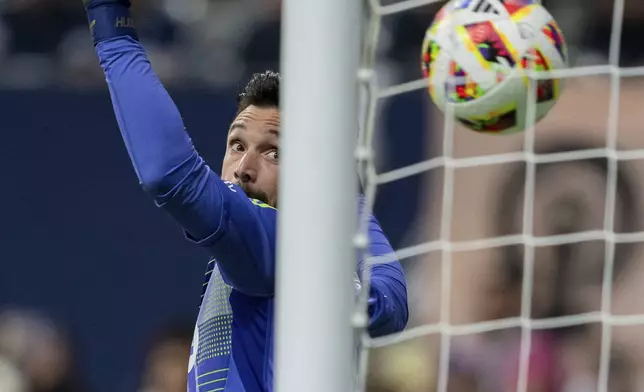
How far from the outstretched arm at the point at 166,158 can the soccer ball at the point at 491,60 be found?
1.77 feet

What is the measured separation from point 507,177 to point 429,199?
39 centimetres

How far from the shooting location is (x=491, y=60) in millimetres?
2389

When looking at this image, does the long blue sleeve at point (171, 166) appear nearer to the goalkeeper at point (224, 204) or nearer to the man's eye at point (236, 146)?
the goalkeeper at point (224, 204)

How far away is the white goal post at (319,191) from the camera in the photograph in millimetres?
1741

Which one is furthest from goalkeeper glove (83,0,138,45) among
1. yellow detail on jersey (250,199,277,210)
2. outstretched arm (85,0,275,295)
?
yellow detail on jersey (250,199,277,210)

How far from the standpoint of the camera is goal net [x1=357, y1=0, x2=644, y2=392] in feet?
13.4

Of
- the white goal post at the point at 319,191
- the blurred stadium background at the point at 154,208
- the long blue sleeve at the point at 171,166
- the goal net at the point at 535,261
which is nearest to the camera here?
the white goal post at the point at 319,191

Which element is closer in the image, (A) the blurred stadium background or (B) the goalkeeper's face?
(B) the goalkeeper's face

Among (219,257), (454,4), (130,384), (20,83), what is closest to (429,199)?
(130,384)

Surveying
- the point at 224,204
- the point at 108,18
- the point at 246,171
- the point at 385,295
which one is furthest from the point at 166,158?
the point at 385,295

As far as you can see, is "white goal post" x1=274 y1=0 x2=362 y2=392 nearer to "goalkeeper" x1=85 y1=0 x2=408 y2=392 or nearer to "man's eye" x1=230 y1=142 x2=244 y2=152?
"goalkeeper" x1=85 y1=0 x2=408 y2=392

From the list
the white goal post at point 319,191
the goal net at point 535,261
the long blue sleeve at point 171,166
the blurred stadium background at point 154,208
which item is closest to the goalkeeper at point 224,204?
the long blue sleeve at point 171,166

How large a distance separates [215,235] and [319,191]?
0.33 meters

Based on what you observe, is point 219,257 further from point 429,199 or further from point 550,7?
point 429,199
